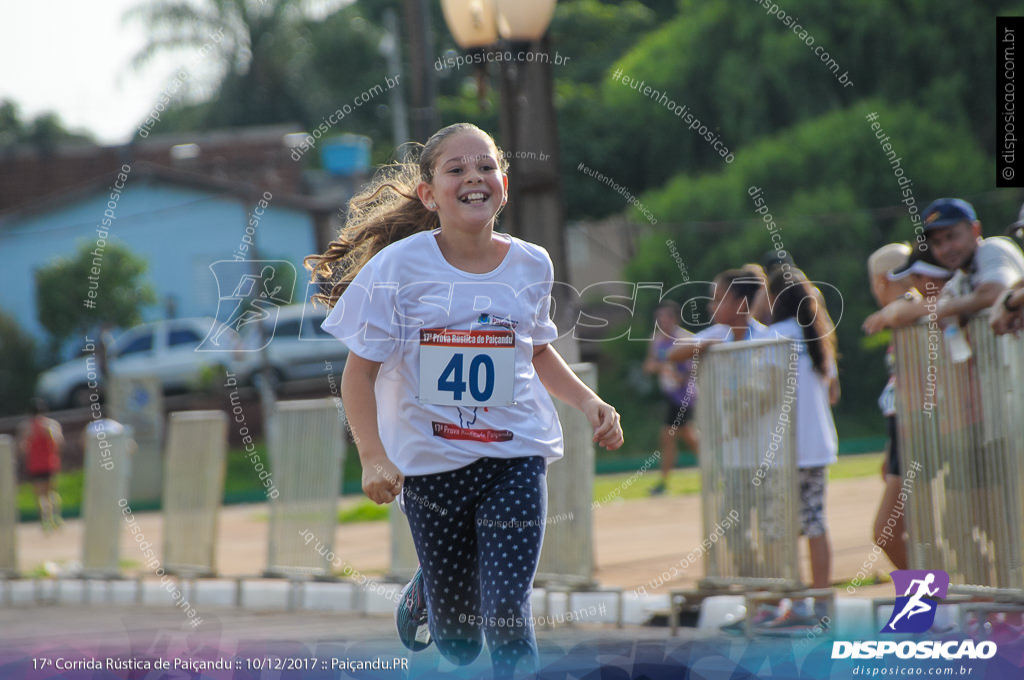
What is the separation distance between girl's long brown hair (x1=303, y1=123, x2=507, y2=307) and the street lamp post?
2831mm

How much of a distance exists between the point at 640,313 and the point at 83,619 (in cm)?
1523

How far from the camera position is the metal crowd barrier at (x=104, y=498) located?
9.23 meters

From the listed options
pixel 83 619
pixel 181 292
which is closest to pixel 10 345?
pixel 181 292

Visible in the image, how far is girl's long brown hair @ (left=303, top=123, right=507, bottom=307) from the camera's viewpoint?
4.52 meters

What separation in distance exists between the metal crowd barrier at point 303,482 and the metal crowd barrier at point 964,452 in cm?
362

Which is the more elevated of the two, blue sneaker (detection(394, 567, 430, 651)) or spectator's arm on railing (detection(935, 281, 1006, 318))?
spectator's arm on railing (detection(935, 281, 1006, 318))

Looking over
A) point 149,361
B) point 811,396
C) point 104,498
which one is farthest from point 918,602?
point 149,361

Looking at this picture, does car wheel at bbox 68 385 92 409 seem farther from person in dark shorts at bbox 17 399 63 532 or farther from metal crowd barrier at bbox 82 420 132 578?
metal crowd barrier at bbox 82 420 132 578

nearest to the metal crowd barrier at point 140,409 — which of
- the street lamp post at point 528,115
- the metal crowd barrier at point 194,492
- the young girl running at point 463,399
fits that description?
the metal crowd barrier at point 194,492

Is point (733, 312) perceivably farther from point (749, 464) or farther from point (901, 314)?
point (901, 314)

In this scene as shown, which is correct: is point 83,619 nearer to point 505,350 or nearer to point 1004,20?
point 505,350

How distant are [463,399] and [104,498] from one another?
630cm

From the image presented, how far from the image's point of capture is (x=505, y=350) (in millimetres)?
3832

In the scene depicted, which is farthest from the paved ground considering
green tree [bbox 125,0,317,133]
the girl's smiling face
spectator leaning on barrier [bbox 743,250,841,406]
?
green tree [bbox 125,0,317,133]
